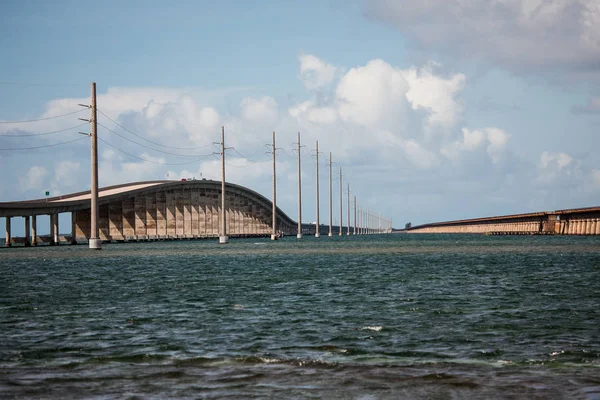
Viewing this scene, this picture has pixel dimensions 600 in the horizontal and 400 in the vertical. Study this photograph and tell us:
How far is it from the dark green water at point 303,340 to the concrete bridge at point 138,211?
77.1 meters

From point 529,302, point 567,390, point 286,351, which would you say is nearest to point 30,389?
point 286,351

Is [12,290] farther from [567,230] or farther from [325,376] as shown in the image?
[567,230]

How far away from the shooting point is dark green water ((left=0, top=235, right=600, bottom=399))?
13.6 meters

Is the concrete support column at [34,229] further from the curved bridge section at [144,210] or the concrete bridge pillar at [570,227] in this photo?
the concrete bridge pillar at [570,227]

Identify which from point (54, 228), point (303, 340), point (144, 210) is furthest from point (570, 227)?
point (303, 340)

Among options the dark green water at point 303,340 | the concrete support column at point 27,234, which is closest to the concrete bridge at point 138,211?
the concrete support column at point 27,234

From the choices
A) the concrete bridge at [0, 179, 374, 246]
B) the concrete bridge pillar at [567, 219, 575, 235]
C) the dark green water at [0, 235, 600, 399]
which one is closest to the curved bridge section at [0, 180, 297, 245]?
the concrete bridge at [0, 179, 374, 246]

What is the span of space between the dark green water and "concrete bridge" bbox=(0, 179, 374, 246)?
7709 centimetres

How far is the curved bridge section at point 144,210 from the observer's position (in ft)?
371

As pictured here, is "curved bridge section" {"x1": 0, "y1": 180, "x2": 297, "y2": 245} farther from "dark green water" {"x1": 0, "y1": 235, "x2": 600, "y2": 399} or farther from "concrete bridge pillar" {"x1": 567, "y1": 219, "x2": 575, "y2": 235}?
"concrete bridge pillar" {"x1": 567, "y1": 219, "x2": 575, "y2": 235}

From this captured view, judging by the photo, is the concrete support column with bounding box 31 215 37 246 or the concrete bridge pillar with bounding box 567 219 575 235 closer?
the concrete support column with bounding box 31 215 37 246

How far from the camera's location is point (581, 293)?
1205 inches

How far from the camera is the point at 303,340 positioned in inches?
738

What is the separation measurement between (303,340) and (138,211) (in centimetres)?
13662
